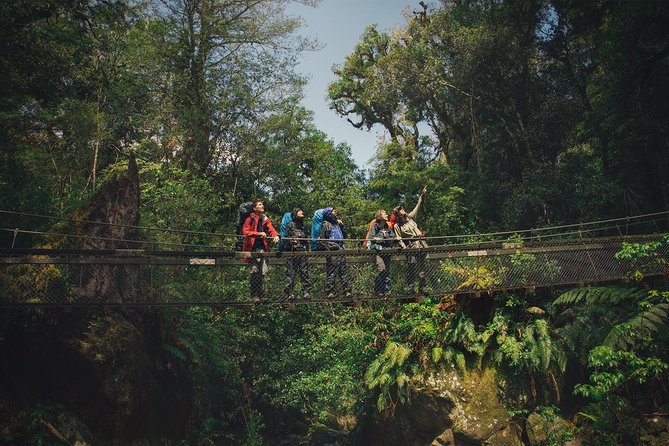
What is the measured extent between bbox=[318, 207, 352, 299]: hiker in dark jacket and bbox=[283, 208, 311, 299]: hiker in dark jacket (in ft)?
0.95

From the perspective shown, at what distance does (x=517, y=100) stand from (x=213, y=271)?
34.5ft

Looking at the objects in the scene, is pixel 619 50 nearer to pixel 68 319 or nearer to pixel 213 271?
pixel 213 271

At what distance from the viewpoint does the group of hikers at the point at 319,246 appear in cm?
780

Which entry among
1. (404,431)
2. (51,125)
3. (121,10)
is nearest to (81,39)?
(121,10)

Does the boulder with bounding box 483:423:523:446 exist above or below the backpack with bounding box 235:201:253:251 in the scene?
below

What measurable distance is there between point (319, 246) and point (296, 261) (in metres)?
0.50

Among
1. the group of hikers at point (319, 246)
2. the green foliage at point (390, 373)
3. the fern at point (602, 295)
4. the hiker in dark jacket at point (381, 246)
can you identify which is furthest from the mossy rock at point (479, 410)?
the hiker in dark jacket at point (381, 246)

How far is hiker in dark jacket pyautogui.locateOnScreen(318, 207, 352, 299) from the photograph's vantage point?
7.94 metres

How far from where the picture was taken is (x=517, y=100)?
16625mm

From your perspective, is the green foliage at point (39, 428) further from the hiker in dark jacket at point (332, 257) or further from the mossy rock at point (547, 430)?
the mossy rock at point (547, 430)

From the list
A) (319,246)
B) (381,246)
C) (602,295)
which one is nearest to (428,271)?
(381,246)

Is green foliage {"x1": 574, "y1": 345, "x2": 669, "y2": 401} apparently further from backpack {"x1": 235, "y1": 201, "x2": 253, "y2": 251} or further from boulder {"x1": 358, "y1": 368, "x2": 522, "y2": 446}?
backpack {"x1": 235, "y1": 201, "x2": 253, "y2": 251}

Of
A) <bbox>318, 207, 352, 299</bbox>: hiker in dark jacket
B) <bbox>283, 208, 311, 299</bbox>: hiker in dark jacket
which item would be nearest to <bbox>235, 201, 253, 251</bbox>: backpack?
<bbox>283, 208, 311, 299</bbox>: hiker in dark jacket

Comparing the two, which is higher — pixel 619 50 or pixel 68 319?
pixel 619 50
